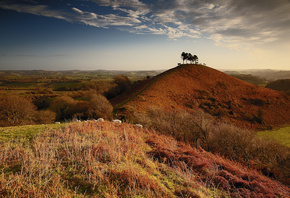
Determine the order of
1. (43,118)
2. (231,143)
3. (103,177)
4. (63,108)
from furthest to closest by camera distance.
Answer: (63,108)
(43,118)
(231,143)
(103,177)

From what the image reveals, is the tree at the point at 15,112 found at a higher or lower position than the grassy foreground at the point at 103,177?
lower

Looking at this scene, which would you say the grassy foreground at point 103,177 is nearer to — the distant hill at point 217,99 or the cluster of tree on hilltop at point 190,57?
the distant hill at point 217,99

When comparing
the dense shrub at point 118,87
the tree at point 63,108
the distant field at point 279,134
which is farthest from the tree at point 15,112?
the distant field at point 279,134

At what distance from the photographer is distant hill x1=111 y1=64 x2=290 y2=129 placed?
28.4 m

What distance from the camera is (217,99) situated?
3525cm

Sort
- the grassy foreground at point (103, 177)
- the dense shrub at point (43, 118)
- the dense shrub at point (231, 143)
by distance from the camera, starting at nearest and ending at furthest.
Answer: the grassy foreground at point (103, 177), the dense shrub at point (231, 143), the dense shrub at point (43, 118)

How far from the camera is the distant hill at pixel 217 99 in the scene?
2839 centimetres

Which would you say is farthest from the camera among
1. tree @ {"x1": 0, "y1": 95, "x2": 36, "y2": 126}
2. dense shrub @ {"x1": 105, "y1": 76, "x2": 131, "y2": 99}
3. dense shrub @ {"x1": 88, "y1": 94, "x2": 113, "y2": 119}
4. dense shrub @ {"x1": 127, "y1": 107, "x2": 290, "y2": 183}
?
dense shrub @ {"x1": 105, "y1": 76, "x2": 131, "y2": 99}

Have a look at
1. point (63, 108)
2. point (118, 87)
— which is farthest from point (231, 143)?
point (118, 87)

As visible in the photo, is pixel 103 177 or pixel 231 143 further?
pixel 231 143

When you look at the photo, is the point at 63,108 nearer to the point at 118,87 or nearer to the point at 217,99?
the point at 118,87

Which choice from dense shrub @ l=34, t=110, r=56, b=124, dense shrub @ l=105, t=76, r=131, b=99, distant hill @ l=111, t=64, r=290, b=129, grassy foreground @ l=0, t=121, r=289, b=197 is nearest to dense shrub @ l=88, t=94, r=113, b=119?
distant hill @ l=111, t=64, r=290, b=129

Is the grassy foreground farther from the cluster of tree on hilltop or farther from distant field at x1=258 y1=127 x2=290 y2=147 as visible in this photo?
the cluster of tree on hilltop

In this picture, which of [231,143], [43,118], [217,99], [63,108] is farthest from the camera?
[217,99]
